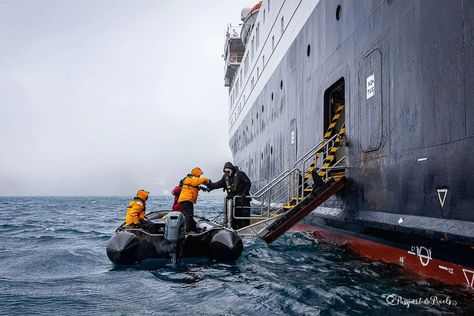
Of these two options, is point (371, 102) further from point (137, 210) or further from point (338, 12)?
point (137, 210)

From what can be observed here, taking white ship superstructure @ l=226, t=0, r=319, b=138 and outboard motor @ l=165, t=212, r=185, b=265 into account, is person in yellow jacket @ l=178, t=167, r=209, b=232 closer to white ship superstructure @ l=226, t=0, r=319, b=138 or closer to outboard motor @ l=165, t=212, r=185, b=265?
outboard motor @ l=165, t=212, r=185, b=265

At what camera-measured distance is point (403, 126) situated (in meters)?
6.76

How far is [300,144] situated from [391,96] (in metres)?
5.71

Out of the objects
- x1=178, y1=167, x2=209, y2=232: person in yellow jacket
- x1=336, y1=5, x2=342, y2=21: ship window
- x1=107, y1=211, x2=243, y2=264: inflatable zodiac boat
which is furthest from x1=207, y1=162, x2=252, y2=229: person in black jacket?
x1=336, y1=5, x2=342, y2=21: ship window

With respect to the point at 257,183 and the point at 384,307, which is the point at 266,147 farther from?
the point at 384,307

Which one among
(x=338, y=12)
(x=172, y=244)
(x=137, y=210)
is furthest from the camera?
(x=338, y=12)

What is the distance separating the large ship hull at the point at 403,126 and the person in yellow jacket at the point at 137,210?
444 cm

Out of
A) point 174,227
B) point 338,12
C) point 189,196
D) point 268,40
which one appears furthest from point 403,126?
point 268,40

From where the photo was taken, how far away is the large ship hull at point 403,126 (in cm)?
534

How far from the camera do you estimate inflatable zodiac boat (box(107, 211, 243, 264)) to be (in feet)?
27.8

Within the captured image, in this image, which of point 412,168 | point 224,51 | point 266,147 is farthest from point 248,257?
point 224,51

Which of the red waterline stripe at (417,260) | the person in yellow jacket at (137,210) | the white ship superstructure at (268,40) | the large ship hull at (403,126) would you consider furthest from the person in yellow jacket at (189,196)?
the white ship superstructure at (268,40)

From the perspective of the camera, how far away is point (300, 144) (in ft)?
42.1

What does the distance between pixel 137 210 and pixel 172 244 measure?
4.71 ft
